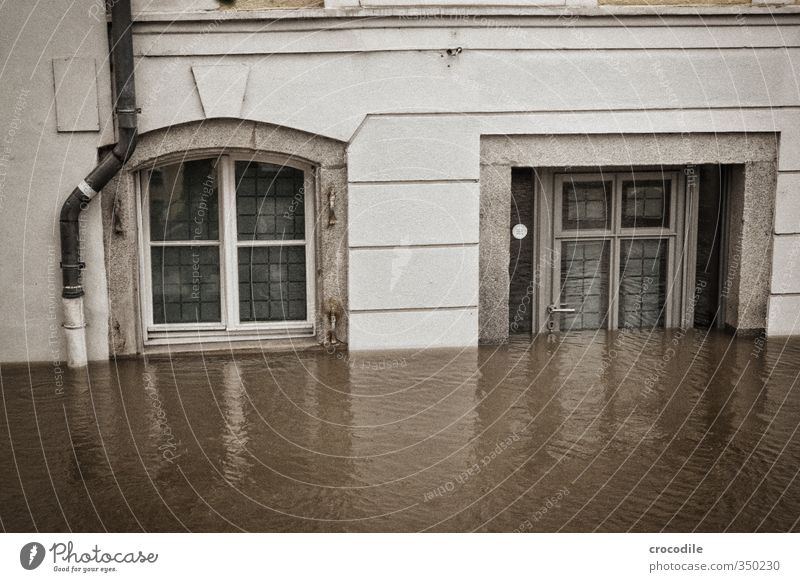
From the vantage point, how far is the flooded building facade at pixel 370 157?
29.1ft

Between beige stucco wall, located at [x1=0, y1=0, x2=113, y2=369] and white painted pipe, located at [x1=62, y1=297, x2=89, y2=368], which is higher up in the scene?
beige stucco wall, located at [x1=0, y1=0, x2=113, y2=369]

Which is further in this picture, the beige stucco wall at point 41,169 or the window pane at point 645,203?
the window pane at point 645,203

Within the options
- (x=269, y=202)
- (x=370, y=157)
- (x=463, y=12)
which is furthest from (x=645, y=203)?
(x=269, y=202)

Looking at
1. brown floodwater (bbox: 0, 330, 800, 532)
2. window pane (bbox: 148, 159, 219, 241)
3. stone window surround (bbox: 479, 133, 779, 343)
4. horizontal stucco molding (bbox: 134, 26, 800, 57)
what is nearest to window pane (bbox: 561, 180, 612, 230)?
stone window surround (bbox: 479, 133, 779, 343)

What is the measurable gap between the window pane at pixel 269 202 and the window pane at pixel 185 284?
441 millimetres

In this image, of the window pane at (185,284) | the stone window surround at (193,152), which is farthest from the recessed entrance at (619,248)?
the window pane at (185,284)

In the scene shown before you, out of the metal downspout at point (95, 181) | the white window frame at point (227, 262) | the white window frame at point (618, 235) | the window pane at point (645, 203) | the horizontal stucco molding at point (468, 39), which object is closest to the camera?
the metal downspout at point (95, 181)

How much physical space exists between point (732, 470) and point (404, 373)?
126 inches

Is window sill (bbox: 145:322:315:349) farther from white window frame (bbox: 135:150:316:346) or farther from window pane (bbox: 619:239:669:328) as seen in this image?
window pane (bbox: 619:239:669:328)

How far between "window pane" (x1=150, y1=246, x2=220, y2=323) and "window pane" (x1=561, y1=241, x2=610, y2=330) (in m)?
3.54

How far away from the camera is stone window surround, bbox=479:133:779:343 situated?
31.1ft

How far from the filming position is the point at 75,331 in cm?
896

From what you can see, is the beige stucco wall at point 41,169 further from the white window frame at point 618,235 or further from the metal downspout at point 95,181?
the white window frame at point 618,235

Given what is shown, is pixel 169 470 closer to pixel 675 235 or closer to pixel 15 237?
pixel 15 237
